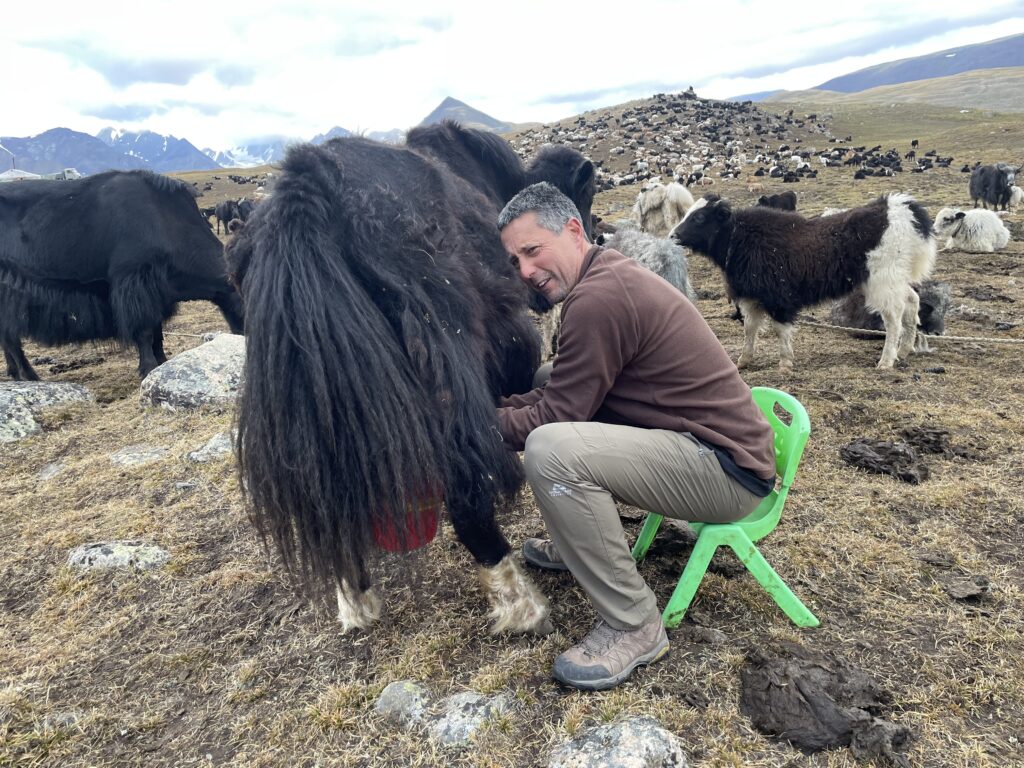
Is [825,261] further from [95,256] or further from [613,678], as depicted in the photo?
[95,256]

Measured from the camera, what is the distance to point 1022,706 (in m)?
1.63

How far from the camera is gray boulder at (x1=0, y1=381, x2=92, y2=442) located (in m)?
4.56

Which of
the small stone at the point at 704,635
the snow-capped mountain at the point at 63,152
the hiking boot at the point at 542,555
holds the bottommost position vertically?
the small stone at the point at 704,635

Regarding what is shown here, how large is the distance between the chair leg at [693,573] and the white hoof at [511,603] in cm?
43

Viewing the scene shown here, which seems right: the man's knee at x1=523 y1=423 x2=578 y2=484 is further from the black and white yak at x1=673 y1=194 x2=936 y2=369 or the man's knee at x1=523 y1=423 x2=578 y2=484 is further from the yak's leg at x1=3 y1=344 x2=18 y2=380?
the yak's leg at x1=3 y1=344 x2=18 y2=380

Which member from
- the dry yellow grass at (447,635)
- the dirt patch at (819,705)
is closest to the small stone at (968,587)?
the dry yellow grass at (447,635)

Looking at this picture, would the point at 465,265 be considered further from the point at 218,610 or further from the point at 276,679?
the point at 218,610

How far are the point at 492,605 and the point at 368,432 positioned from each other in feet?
2.95

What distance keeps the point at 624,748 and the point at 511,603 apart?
0.63m

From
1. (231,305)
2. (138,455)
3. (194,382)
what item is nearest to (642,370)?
(138,455)

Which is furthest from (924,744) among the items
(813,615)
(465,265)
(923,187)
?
(923,187)

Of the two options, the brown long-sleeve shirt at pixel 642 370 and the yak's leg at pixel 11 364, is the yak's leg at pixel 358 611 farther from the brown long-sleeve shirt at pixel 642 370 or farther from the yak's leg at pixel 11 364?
the yak's leg at pixel 11 364

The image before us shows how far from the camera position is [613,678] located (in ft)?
5.62

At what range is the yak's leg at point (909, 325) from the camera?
5.02m
